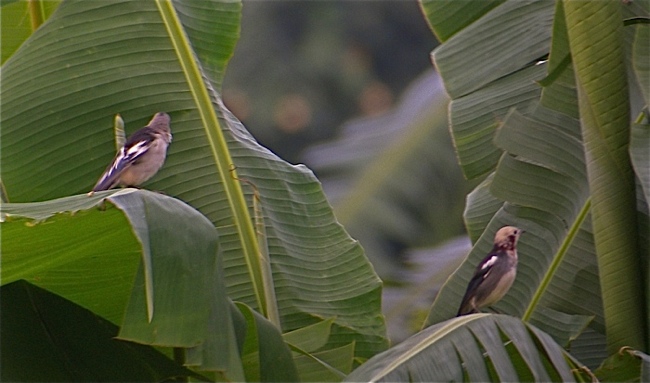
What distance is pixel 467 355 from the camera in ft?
7.15

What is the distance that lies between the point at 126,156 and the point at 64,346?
1.95 feet

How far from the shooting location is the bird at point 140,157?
105 inches

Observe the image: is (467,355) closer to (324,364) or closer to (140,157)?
(324,364)

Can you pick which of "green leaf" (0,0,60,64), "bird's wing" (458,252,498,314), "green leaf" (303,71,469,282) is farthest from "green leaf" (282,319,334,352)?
"green leaf" (303,71,469,282)

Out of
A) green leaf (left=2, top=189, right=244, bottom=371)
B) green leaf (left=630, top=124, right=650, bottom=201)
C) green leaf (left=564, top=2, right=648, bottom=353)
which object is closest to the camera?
green leaf (left=2, top=189, right=244, bottom=371)

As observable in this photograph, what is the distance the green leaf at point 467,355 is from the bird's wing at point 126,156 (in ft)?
3.02

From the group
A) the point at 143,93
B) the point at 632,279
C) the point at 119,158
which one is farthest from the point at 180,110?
the point at 632,279

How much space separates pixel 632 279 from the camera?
103 inches

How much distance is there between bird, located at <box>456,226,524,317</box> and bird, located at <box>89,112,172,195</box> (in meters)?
1.08

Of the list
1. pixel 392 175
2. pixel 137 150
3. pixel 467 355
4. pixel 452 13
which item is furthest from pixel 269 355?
pixel 392 175

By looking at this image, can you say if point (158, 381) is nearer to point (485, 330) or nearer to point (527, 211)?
point (485, 330)

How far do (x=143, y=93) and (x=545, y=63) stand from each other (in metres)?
1.39

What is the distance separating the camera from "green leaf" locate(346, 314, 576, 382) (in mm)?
2127

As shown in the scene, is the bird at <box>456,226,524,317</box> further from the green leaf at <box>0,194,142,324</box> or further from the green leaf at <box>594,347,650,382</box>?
the green leaf at <box>0,194,142,324</box>
